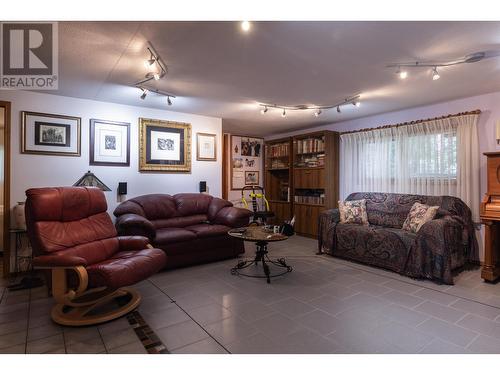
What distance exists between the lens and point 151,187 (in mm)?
4465

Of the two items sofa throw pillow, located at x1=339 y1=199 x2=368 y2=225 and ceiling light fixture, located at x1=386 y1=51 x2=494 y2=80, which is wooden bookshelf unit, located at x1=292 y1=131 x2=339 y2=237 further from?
ceiling light fixture, located at x1=386 y1=51 x2=494 y2=80

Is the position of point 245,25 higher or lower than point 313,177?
higher

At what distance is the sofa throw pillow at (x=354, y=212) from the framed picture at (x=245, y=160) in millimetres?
2891

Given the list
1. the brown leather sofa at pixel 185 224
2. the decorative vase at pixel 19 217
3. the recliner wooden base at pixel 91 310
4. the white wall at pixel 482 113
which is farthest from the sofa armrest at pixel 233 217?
the white wall at pixel 482 113

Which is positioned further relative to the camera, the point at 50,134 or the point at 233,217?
the point at 233,217

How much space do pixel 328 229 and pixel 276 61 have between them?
8.64ft

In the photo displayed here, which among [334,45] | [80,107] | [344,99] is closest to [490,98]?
[344,99]

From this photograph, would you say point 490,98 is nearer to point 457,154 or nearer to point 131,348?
point 457,154

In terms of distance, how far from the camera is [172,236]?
3.55 m

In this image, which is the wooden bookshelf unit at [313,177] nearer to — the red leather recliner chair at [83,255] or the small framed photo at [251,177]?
the small framed photo at [251,177]

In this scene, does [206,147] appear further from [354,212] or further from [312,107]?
[354,212]

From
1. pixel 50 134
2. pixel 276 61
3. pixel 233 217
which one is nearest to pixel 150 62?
pixel 276 61

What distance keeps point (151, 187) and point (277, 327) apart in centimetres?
317

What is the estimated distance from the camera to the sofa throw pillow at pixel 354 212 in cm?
417
